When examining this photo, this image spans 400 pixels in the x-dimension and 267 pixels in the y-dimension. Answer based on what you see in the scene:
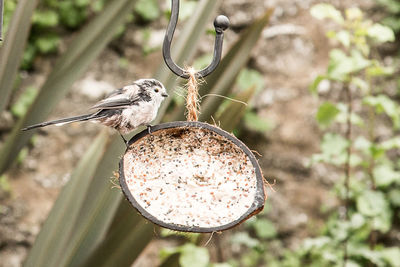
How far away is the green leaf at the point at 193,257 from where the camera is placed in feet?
6.04

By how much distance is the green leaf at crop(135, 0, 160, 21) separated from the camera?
3.04m

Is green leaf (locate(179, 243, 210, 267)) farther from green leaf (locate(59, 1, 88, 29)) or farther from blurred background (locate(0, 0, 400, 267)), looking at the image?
green leaf (locate(59, 1, 88, 29))

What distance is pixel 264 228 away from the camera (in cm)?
285

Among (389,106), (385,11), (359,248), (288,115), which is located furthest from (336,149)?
(385,11)

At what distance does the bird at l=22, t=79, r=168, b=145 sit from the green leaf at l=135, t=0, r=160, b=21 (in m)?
2.15

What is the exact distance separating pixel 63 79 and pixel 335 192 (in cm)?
165

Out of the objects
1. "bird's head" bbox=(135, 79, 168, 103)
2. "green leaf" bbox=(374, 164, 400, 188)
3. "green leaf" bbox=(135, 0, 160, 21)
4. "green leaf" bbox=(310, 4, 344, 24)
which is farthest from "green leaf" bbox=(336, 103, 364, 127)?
"bird's head" bbox=(135, 79, 168, 103)

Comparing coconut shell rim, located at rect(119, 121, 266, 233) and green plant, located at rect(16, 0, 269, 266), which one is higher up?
coconut shell rim, located at rect(119, 121, 266, 233)

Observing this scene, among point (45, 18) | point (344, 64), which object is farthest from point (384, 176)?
point (45, 18)

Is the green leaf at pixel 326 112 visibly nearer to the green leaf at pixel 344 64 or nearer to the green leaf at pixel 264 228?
the green leaf at pixel 344 64

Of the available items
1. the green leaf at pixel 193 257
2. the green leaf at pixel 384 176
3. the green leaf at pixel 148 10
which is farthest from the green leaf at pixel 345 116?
the green leaf at pixel 148 10

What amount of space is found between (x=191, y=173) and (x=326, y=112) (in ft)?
4.20

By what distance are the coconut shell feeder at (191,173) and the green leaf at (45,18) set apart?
2.17 m

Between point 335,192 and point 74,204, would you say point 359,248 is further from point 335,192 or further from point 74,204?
point 74,204
